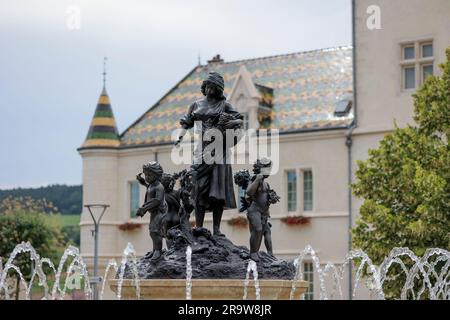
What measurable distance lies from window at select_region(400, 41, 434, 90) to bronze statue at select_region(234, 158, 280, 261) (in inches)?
1084

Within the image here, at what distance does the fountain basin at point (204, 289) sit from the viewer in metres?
19.3

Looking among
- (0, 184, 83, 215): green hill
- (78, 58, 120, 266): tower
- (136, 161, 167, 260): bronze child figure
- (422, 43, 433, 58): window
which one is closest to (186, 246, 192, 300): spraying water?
(136, 161, 167, 260): bronze child figure

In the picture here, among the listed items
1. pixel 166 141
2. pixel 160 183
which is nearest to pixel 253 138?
pixel 166 141

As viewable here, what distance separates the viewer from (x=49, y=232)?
5412cm

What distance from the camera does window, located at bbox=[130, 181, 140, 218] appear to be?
5638cm

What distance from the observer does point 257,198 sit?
823 inches

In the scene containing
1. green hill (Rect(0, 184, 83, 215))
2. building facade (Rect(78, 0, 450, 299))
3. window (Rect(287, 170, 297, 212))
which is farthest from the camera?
green hill (Rect(0, 184, 83, 215))

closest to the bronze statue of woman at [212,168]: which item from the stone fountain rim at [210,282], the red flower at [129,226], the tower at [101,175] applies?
the stone fountain rim at [210,282]

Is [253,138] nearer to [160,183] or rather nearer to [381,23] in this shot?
[381,23]

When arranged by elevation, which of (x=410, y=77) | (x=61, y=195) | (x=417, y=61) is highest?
(x=417, y=61)

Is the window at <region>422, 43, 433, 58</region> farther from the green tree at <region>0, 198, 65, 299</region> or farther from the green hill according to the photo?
the green hill

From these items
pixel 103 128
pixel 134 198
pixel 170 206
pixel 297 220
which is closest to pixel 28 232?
pixel 134 198

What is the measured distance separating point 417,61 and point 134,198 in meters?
15.2

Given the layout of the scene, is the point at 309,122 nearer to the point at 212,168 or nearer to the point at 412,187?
the point at 412,187
